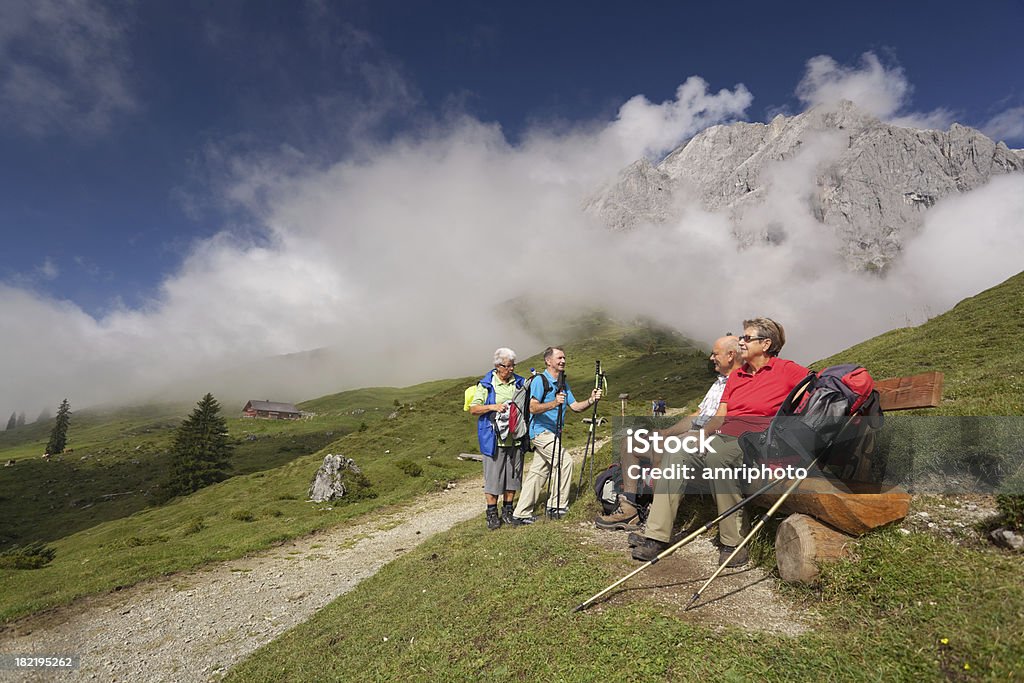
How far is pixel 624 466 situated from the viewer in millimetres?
10711

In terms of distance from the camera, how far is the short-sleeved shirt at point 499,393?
480 inches

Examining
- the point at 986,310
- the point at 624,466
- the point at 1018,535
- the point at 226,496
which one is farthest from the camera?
the point at 226,496

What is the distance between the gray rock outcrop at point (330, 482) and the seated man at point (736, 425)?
2185 cm

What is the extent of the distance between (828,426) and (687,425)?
280 cm

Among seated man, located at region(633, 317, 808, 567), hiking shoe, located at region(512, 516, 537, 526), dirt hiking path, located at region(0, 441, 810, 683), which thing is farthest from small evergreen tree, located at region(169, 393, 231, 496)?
seated man, located at region(633, 317, 808, 567)

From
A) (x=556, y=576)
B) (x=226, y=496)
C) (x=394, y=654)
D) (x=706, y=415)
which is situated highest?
(x=706, y=415)

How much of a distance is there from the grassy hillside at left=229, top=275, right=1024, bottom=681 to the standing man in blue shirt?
2.25 meters

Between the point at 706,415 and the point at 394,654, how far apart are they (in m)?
6.67

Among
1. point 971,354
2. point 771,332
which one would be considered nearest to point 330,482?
point 771,332

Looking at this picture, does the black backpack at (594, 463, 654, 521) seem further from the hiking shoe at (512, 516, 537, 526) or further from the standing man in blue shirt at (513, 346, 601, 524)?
the hiking shoe at (512, 516, 537, 526)

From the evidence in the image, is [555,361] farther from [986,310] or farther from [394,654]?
[986,310]

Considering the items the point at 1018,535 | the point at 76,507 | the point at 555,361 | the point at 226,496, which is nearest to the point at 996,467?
the point at 1018,535

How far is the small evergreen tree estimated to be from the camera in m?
69.2

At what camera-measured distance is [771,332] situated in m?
7.85
